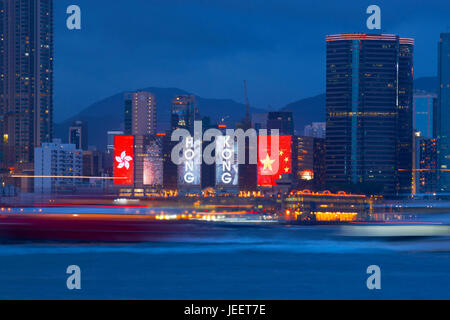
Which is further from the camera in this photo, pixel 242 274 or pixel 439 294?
pixel 242 274

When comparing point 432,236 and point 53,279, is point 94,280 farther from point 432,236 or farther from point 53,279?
point 432,236

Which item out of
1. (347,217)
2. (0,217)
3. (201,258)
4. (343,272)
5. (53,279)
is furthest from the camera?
(347,217)

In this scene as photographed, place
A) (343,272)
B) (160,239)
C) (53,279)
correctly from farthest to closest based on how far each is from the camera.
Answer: (160,239) → (343,272) → (53,279)
